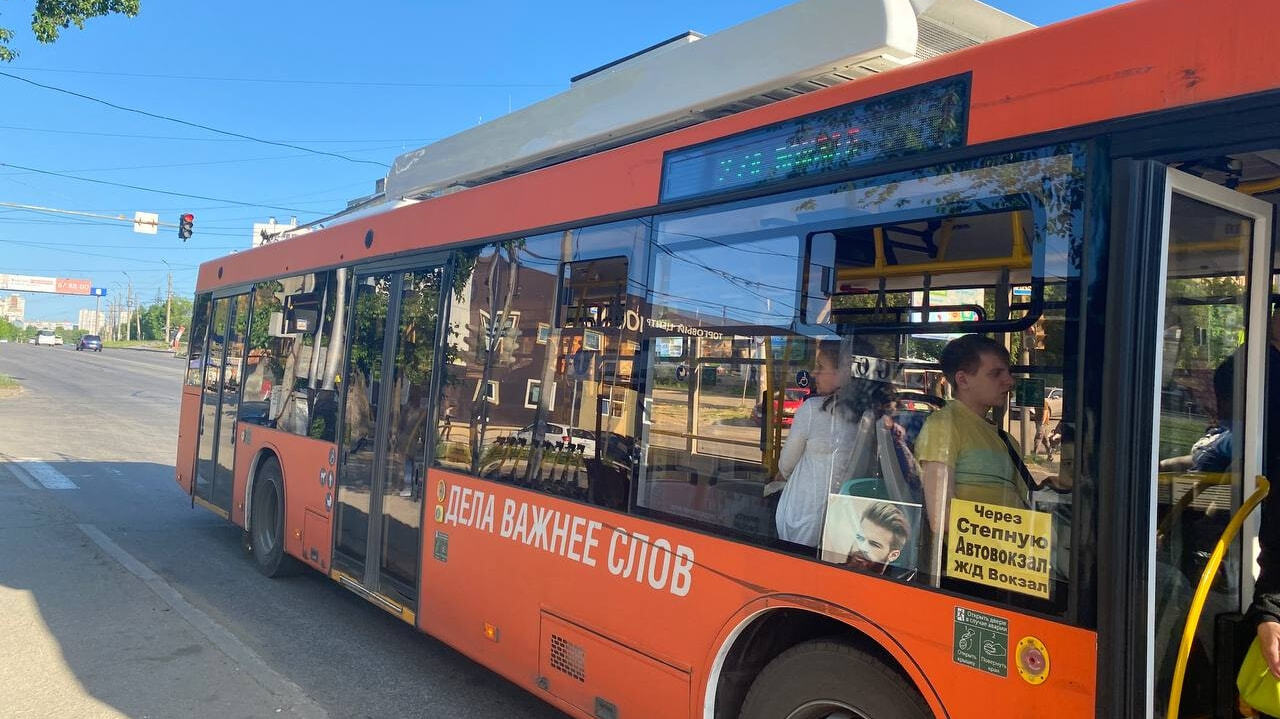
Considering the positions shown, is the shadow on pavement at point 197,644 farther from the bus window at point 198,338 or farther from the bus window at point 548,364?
the bus window at point 198,338

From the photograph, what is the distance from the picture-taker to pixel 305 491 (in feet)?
22.4

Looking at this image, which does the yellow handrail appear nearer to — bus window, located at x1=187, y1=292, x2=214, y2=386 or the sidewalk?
the sidewalk

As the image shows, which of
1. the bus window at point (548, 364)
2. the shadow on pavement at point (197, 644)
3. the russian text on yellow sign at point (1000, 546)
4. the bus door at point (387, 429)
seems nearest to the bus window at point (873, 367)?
the russian text on yellow sign at point (1000, 546)

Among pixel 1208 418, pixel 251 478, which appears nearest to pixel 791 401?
pixel 1208 418

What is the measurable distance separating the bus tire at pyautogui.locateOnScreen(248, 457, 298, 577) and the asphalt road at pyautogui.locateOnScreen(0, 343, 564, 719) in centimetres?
16

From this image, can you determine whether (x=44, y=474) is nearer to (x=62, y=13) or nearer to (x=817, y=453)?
(x=62, y=13)

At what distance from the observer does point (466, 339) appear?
507 cm

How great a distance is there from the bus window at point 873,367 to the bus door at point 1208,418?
0.28 meters

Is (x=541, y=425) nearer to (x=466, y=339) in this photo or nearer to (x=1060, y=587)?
(x=466, y=339)

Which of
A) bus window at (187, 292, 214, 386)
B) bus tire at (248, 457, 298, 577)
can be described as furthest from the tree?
bus tire at (248, 457, 298, 577)

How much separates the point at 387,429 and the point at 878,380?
3736mm

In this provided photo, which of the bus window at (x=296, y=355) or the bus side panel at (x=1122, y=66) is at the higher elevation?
the bus side panel at (x=1122, y=66)

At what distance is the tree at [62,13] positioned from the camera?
1109cm

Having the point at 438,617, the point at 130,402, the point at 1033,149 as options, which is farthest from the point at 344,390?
the point at 130,402
